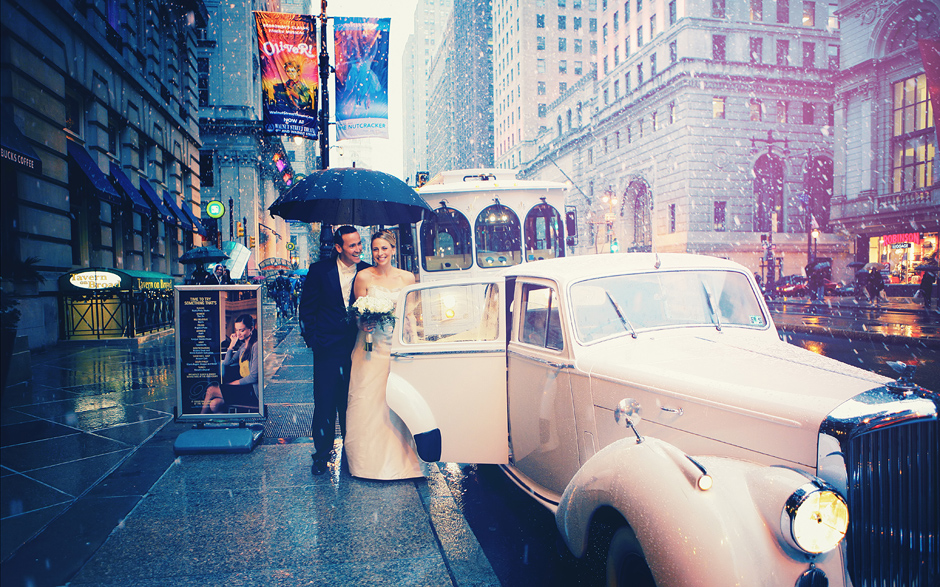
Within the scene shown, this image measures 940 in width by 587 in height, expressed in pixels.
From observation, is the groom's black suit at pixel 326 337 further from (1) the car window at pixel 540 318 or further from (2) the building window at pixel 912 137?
(2) the building window at pixel 912 137

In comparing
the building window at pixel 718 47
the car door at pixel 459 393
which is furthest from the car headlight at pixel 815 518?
the building window at pixel 718 47

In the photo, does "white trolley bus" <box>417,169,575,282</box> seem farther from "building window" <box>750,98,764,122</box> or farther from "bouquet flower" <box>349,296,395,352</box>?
"building window" <box>750,98,764,122</box>

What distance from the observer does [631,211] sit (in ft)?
172

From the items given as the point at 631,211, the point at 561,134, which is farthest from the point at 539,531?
the point at 561,134

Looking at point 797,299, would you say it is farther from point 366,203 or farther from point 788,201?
point 366,203

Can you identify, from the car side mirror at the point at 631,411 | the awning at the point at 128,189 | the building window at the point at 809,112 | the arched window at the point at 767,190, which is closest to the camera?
the car side mirror at the point at 631,411

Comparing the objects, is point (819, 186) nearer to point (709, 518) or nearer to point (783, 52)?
A: point (783, 52)

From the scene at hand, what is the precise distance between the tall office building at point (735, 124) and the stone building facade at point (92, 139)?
26.1m

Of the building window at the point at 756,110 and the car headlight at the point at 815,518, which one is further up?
the building window at the point at 756,110

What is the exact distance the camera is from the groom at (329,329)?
5.20 m

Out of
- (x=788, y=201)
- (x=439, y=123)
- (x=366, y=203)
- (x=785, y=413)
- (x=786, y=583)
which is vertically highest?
(x=439, y=123)

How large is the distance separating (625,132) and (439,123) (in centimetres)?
10118

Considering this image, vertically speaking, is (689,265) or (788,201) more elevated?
(788,201)

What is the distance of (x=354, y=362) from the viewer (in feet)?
17.3
